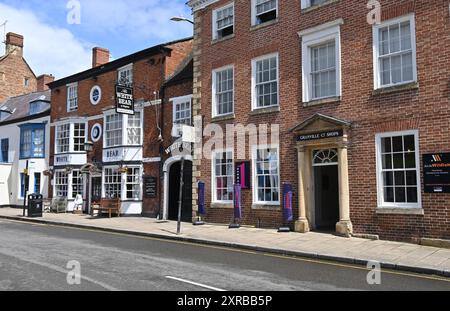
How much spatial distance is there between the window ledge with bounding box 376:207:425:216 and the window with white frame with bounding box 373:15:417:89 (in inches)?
142

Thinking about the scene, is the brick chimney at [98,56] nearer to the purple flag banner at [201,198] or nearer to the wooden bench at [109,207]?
the wooden bench at [109,207]

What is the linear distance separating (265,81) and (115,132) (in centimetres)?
1067

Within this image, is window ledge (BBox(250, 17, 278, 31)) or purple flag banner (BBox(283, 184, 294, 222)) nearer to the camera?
purple flag banner (BBox(283, 184, 294, 222))

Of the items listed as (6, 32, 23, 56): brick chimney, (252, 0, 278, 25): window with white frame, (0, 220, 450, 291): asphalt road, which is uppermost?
(6, 32, 23, 56): brick chimney

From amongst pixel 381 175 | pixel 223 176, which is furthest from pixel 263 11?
pixel 381 175

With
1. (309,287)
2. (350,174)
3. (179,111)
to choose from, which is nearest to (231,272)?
(309,287)

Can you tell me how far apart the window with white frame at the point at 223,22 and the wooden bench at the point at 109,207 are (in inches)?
389

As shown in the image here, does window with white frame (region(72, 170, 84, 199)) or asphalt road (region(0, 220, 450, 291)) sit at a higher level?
window with white frame (region(72, 170, 84, 199))

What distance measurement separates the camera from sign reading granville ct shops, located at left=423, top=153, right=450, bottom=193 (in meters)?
11.8

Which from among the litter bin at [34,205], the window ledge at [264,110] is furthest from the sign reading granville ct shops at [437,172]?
the litter bin at [34,205]

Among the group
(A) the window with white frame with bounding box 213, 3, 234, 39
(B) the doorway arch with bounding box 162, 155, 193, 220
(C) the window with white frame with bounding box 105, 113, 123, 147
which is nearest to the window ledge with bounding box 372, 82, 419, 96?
(A) the window with white frame with bounding box 213, 3, 234, 39

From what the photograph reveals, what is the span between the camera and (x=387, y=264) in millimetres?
9648

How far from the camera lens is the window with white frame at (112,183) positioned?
23419 mm

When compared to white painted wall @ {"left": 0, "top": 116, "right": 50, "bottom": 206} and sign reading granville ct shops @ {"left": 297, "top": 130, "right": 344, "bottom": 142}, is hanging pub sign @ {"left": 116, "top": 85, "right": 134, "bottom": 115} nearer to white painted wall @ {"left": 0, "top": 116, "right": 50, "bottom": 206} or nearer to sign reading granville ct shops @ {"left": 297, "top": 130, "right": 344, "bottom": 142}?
sign reading granville ct shops @ {"left": 297, "top": 130, "right": 344, "bottom": 142}
